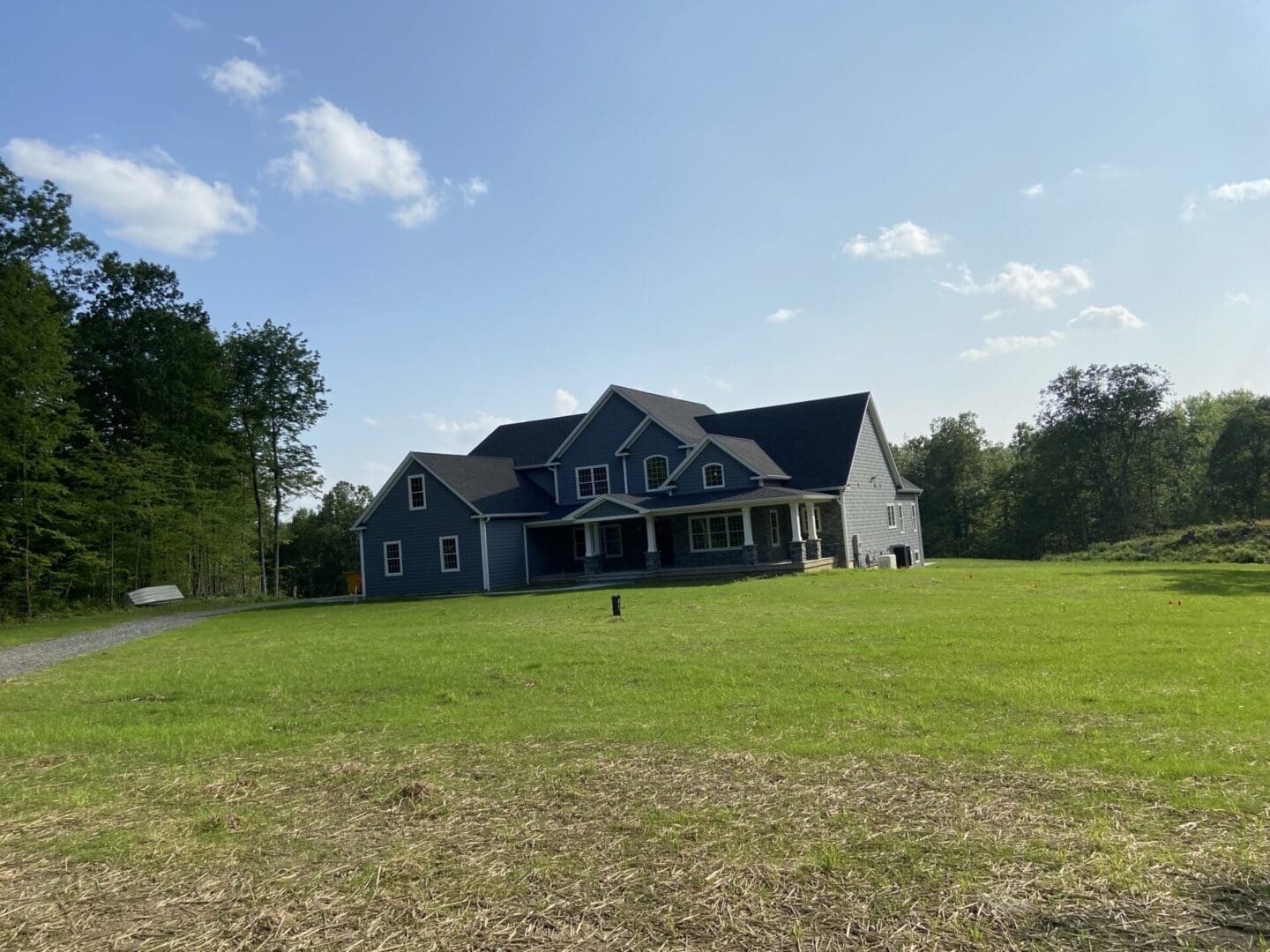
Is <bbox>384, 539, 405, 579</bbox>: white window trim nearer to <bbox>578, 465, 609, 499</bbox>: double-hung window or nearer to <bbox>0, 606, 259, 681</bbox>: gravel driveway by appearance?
<bbox>0, 606, 259, 681</bbox>: gravel driveway

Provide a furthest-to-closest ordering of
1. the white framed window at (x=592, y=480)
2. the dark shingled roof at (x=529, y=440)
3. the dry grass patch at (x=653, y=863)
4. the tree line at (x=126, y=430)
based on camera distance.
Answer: the dark shingled roof at (x=529, y=440), the white framed window at (x=592, y=480), the tree line at (x=126, y=430), the dry grass patch at (x=653, y=863)

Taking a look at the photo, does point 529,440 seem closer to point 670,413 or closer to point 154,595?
point 670,413

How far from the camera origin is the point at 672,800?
16.9ft

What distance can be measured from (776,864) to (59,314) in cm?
3490

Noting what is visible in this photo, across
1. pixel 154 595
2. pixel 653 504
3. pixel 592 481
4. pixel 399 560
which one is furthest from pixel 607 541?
pixel 154 595

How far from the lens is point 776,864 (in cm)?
408

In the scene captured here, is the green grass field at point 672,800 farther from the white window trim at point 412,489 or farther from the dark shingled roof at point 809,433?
the white window trim at point 412,489

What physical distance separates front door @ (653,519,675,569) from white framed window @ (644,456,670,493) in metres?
1.39

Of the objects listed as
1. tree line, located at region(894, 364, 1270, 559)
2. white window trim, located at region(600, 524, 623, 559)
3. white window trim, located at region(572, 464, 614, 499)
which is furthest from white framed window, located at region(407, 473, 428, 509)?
tree line, located at region(894, 364, 1270, 559)

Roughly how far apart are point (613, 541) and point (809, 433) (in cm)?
882

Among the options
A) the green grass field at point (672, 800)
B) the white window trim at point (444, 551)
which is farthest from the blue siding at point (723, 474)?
the green grass field at point (672, 800)

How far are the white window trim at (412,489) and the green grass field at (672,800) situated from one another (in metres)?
21.9

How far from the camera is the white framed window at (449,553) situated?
1283 inches

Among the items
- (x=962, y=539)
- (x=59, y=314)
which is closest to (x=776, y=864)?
(x=59, y=314)
